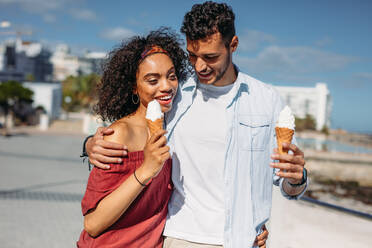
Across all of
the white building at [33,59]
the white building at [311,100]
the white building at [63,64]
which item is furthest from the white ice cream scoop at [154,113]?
the white building at [63,64]

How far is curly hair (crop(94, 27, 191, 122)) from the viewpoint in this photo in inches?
88.5

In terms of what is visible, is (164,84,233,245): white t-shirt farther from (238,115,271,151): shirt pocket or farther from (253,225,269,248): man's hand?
(253,225,269,248): man's hand

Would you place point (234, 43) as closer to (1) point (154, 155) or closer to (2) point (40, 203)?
(1) point (154, 155)

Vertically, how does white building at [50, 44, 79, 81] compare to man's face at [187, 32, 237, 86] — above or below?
above

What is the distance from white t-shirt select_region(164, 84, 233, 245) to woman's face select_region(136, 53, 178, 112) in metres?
0.21

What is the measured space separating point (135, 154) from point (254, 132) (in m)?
0.74

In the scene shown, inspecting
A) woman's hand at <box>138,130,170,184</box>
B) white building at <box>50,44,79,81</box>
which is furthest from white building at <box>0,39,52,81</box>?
woman's hand at <box>138,130,170,184</box>

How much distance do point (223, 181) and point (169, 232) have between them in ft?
1.57

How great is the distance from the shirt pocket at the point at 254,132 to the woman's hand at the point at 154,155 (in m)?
0.57

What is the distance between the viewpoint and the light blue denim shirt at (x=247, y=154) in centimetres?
202

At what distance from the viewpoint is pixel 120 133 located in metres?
1.90

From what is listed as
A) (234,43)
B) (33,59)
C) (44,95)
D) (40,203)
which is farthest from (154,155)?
(33,59)

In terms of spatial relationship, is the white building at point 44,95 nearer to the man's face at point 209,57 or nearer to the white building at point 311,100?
the man's face at point 209,57

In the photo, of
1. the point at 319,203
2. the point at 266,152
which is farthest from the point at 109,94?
the point at 319,203
